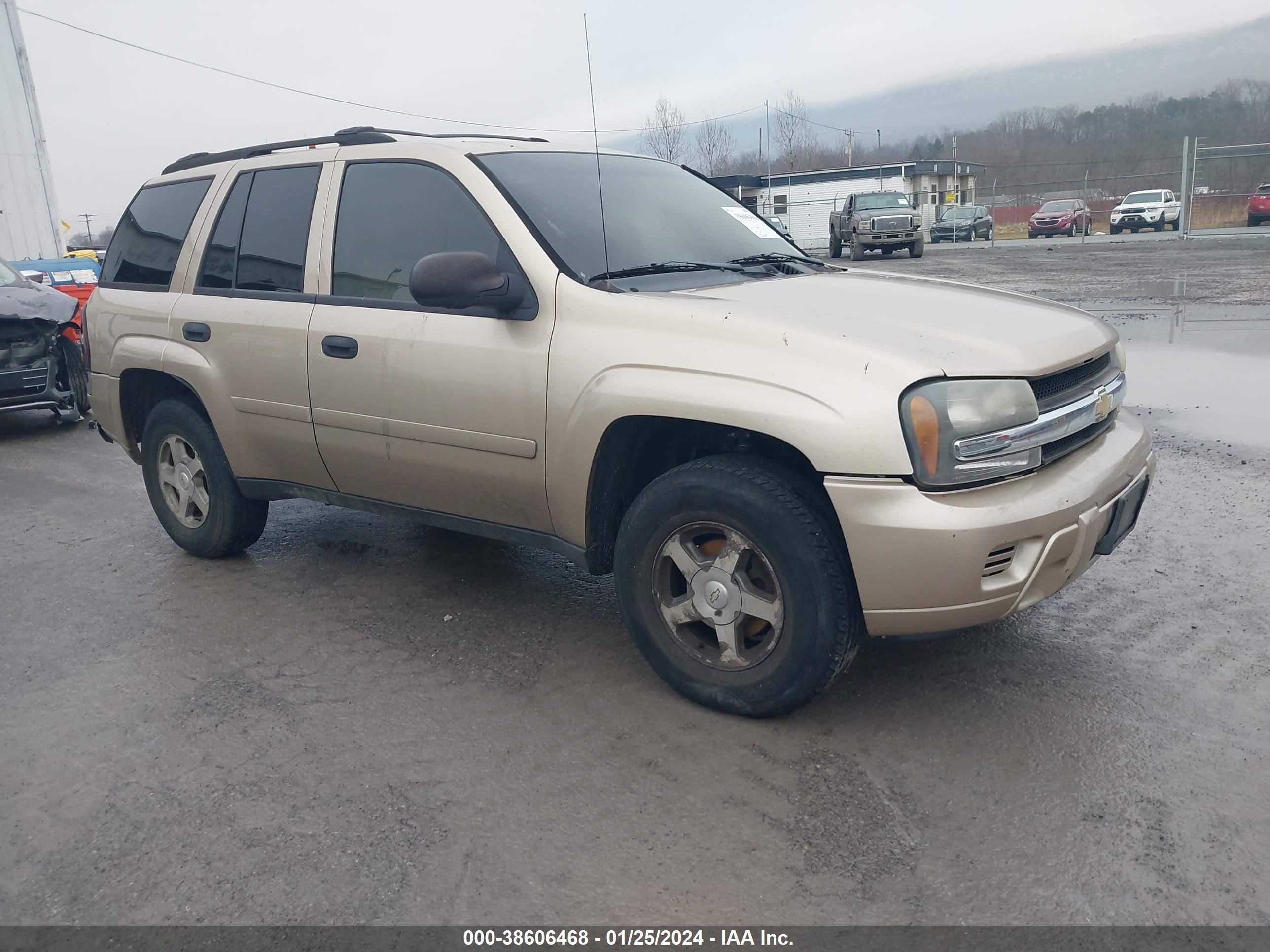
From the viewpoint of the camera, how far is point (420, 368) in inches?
151

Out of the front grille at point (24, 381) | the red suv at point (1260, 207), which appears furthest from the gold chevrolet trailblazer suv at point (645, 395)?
the red suv at point (1260, 207)

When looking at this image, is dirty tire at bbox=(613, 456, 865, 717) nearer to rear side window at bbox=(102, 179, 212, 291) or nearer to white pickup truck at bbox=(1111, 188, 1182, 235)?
rear side window at bbox=(102, 179, 212, 291)

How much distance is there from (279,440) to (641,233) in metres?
1.83

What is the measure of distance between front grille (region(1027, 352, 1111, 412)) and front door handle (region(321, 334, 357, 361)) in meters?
2.50

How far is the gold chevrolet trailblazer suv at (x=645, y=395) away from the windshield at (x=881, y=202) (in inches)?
1077

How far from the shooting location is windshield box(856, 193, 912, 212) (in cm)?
3044

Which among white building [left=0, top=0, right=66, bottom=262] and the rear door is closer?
the rear door

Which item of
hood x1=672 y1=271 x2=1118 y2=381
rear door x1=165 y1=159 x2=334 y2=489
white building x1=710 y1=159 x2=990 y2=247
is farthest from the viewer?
white building x1=710 y1=159 x2=990 y2=247

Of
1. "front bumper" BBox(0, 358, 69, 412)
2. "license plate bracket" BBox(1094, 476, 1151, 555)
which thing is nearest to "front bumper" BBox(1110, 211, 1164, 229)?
"front bumper" BBox(0, 358, 69, 412)

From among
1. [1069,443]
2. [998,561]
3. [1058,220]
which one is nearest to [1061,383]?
[1069,443]

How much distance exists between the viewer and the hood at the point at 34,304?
862 cm

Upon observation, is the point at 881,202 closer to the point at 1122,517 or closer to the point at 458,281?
the point at 1122,517

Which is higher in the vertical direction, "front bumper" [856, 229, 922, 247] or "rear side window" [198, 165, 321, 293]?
"rear side window" [198, 165, 321, 293]
